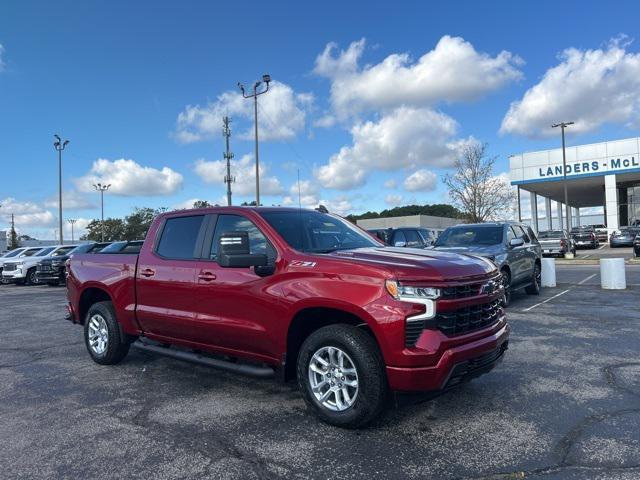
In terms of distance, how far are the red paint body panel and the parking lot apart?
0.52 metres

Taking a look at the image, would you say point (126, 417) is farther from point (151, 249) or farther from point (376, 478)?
point (376, 478)

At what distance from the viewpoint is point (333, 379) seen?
4242 millimetres

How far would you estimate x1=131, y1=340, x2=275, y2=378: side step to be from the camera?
183 inches

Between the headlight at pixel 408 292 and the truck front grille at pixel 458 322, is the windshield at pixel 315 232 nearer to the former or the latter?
the headlight at pixel 408 292

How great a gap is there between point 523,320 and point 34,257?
2178cm

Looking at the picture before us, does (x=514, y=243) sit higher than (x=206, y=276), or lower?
higher

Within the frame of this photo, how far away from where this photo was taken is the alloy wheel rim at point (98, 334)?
651 centimetres

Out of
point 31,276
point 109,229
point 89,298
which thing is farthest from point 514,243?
point 109,229

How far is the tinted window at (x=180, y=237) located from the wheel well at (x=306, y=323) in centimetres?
147

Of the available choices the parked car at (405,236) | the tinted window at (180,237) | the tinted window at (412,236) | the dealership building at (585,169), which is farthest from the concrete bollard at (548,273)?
the dealership building at (585,169)

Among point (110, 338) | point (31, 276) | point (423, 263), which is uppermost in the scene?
point (423, 263)

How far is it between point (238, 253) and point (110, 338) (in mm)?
2813

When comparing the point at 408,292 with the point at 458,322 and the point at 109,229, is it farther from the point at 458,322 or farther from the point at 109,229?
the point at 109,229

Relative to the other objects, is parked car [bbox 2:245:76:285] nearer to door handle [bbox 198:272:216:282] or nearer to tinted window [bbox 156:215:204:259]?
tinted window [bbox 156:215:204:259]
